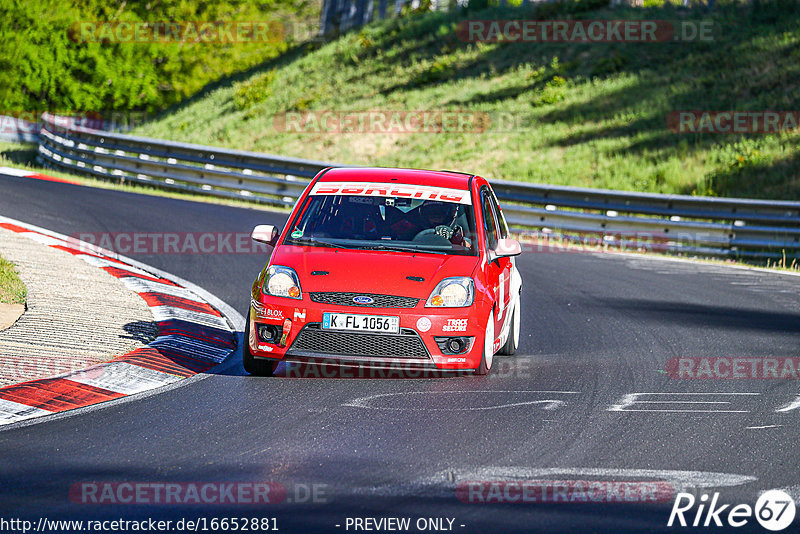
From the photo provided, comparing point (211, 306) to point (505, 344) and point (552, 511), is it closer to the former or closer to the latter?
point (505, 344)

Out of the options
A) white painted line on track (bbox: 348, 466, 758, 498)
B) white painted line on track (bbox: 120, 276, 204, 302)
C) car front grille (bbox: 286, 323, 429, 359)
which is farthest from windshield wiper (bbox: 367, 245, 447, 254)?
white painted line on track (bbox: 120, 276, 204, 302)

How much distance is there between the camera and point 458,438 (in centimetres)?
657

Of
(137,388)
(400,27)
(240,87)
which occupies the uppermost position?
(400,27)

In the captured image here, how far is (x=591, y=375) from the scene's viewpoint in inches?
345

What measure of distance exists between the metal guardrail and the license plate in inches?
485

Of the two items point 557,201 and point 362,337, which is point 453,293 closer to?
point 362,337

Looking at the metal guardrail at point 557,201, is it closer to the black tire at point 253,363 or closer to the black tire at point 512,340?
the black tire at point 512,340

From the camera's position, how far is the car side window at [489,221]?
9.21 m

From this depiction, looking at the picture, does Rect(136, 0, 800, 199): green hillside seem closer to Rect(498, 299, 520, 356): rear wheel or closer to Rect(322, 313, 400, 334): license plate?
Rect(498, 299, 520, 356): rear wheel

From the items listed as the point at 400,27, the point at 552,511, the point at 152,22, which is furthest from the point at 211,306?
the point at 152,22

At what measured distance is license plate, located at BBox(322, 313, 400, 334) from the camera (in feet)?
25.9

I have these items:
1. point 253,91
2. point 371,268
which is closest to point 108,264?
point 371,268

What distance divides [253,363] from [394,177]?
7.22 feet

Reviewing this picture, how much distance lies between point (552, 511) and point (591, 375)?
3.74 meters
